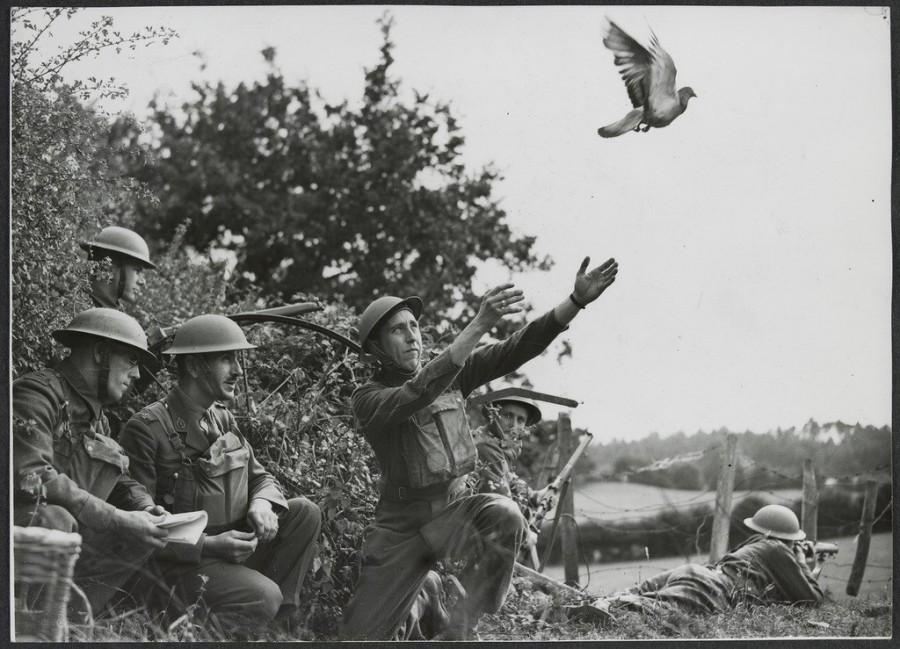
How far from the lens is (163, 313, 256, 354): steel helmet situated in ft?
20.3

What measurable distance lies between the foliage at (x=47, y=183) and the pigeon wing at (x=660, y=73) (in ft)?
9.98

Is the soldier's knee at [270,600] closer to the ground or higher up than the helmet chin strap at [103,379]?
closer to the ground

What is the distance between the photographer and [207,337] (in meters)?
6.21

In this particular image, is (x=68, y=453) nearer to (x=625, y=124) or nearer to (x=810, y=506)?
(x=625, y=124)

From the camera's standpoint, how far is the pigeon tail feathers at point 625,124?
24.1ft

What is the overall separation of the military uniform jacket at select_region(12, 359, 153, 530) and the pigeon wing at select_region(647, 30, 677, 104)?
12.7ft

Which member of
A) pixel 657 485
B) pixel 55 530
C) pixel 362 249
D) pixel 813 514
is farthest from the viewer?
pixel 362 249

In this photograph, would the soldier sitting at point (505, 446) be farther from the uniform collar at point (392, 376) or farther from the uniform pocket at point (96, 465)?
the uniform pocket at point (96, 465)

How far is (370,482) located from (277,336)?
1.86 m

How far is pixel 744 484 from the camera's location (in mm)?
11914

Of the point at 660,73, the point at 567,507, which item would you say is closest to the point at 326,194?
the point at 567,507

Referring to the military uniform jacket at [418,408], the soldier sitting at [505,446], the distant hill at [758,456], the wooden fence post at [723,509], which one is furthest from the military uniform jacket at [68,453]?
the wooden fence post at [723,509]

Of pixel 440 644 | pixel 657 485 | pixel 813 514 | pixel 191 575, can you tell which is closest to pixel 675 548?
pixel 657 485

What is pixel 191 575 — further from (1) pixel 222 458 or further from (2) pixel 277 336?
(2) pixel 277 336
